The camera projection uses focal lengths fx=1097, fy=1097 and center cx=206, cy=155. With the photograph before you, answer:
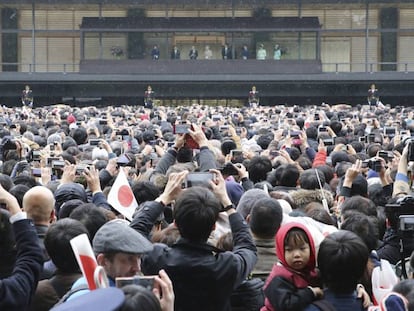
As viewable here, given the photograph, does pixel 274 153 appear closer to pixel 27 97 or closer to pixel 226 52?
pixel 27 97

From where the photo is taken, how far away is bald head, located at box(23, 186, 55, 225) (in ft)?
20.3

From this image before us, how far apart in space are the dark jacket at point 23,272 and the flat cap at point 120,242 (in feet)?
1.21

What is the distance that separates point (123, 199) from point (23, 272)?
2.27 m

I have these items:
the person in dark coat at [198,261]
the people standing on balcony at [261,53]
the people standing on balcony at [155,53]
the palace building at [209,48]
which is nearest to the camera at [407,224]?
the person in dark coat at [198,261]

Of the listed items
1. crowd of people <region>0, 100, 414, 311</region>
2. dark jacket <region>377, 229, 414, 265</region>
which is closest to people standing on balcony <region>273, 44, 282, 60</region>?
crowd of people <region>0, 100, 414, 311</region>

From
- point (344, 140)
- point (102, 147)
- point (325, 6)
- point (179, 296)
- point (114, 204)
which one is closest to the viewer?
point (179, 296)

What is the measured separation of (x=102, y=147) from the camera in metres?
13.3

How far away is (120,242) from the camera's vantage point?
4.85m

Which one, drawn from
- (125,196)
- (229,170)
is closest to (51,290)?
(125,196)

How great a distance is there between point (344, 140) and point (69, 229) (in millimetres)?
11423

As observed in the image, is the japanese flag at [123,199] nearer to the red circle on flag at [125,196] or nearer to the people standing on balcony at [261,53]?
the red circle on flag at [125,196]

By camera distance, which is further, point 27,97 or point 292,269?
point 27,97

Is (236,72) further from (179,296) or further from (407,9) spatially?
(179,296)

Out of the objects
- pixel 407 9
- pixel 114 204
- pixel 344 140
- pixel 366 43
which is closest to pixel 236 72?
pixel 366 43
